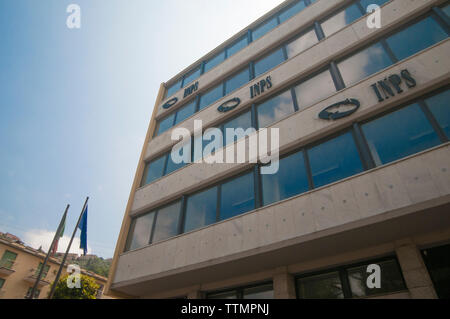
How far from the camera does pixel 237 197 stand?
11102mm

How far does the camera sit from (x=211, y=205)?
11.7m

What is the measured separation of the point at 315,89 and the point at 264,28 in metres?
7.79

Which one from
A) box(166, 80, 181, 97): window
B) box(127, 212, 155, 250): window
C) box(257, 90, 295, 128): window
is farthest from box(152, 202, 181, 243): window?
box(166, 80, 181, 97): window

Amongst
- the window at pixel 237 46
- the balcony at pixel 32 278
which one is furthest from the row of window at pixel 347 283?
the balcony at pixel 32 278

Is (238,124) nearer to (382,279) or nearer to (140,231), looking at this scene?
(140,231)

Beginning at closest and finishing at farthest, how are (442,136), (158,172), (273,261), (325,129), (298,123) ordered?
(442,136)
(273,261)
(325,129)
(298,123)
(158,172)

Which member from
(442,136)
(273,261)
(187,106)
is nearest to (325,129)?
(442,136)

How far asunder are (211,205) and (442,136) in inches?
327

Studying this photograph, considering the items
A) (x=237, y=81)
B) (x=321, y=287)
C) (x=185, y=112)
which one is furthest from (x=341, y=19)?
(x=321, y=287)

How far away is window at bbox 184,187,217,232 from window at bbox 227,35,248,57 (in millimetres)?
10371

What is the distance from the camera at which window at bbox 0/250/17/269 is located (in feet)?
101
